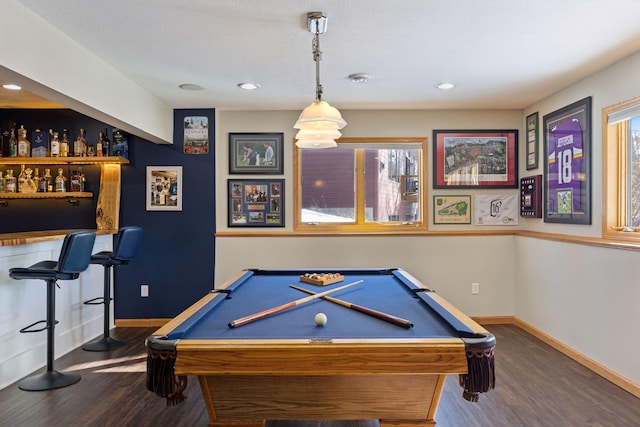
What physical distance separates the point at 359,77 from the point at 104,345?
3285 mm

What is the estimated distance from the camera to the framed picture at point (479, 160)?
4703 mm

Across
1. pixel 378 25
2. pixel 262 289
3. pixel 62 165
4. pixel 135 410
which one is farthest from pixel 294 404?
pixel 62 165

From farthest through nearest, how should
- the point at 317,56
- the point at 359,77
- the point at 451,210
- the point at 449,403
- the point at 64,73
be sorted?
the point at 451,210 < the point at 359,77 < the point at 449,403 < the point at 64,73 < the point at 317,56

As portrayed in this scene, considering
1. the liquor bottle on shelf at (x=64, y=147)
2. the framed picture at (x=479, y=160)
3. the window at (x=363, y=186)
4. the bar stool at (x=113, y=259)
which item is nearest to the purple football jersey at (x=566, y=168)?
the framed picture at (x=479, y=160)

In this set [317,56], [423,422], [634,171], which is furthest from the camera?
[634,171]

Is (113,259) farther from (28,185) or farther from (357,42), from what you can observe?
(357,42)

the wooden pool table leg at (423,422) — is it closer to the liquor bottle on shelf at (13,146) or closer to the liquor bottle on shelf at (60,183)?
the liquor bottle on shelf at (60,183)

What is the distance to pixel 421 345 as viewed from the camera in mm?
1638

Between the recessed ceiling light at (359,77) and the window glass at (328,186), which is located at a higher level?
the recessed ceiling light at (359,77)

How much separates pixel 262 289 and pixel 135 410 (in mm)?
1103

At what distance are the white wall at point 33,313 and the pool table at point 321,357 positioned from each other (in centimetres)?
180

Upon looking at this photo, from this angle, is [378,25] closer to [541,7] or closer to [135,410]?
[541,7]

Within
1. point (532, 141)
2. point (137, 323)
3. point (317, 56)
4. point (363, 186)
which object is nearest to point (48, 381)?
point (137, 323)

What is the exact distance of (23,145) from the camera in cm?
440
